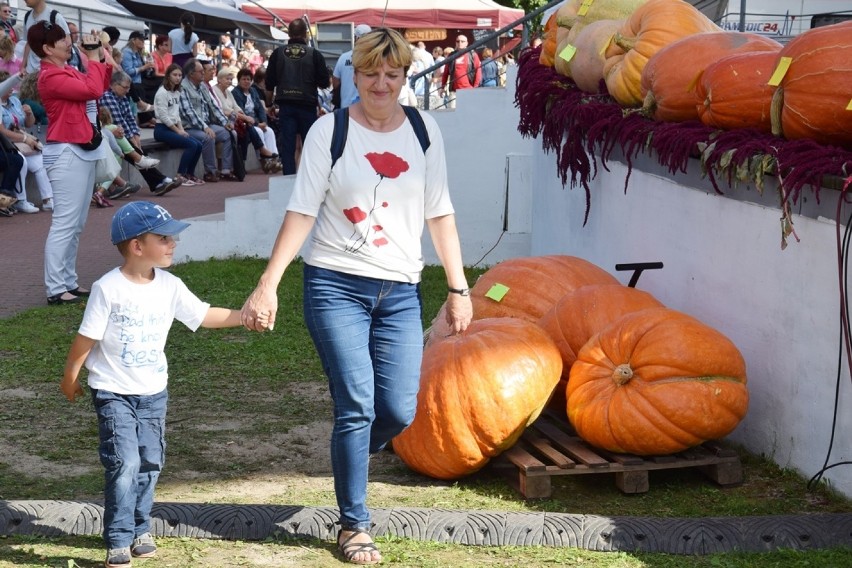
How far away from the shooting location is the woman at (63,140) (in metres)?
9.27

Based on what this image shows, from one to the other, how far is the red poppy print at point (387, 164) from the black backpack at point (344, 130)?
0.11m

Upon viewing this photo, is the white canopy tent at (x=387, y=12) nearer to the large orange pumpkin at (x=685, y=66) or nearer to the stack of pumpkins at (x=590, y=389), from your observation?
the large orange pumpkin at (x=685, y=66)

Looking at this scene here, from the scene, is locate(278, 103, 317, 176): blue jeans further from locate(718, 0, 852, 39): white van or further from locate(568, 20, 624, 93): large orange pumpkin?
locate(568, 20, 624, 93): large orange pumpkin

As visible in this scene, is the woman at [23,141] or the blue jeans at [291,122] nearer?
the blue jeans at [291,122]

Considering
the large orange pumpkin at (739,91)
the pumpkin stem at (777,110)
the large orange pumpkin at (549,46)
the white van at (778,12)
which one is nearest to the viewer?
the pumpkin stem at (777,110)

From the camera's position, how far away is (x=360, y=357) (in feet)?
14.2

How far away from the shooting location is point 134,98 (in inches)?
742

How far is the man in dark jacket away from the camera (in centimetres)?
1395

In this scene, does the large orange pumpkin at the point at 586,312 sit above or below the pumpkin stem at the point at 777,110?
below

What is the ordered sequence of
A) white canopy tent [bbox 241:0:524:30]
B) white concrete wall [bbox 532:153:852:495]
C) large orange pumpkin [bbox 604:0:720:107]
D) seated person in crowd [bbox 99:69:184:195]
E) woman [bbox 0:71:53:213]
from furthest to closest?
white canopy tent [bbox 241:0:524:30] → seated person in crowd [bbox 99:69:184:195] → woman [bbox 0:71:53:213] → large orange pumpkin [bbox 604:0:720:107] → white concrete wall [bbox 532:153:852:495]

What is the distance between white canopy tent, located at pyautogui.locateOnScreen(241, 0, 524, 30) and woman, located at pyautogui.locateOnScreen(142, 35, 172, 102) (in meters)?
7.07

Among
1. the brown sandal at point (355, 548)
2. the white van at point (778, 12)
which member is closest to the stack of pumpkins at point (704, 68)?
the brown sandal at point (355, 548)

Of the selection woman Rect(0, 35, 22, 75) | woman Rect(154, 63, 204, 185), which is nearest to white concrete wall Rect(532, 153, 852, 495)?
woman Rect(0, 35, 22, 75)

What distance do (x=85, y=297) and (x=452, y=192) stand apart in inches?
158
